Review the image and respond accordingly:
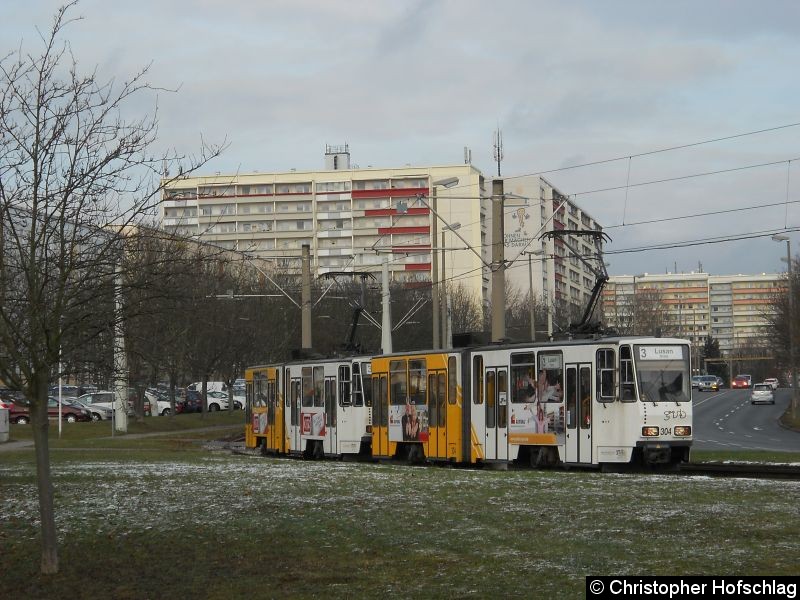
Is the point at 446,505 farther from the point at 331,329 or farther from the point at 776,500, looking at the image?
the point at 331,329

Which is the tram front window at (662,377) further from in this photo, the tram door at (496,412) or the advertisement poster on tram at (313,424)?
the advertisement poster on tram at (313,424)

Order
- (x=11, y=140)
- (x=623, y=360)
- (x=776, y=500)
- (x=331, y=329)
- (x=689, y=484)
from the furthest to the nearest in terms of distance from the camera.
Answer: (x=331, y=329)
(x=623, y=360)
(x=689, y=484)
(x=776, y=500)
(x=11, y=140)

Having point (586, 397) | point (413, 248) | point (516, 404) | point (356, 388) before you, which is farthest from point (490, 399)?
point (413, 248)

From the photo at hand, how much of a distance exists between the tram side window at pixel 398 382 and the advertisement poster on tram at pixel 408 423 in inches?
7.5

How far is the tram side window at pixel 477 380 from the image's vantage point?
28.8 metres

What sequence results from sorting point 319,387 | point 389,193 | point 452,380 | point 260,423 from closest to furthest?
1. point 452,380
2. point 319,387
3. point 260,423
4. point 389,193

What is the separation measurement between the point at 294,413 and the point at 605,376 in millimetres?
15139

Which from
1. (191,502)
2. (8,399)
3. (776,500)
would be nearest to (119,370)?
(8,399)

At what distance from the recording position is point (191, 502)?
17359 mm

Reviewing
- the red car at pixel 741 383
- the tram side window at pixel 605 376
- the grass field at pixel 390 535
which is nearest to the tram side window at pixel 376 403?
the tram side window at pixel 605 376

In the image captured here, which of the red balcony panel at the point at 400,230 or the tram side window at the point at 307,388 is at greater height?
the red balcony panel at the point at 400,230

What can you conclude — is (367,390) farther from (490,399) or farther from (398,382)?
(490,399)

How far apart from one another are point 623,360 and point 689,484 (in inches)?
273
